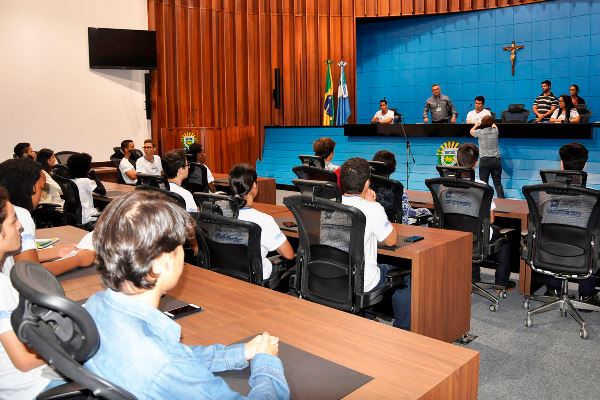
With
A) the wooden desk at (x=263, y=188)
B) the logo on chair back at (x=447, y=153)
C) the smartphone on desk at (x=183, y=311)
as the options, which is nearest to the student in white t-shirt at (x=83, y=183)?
the wooden desk at (x=263, y=188)

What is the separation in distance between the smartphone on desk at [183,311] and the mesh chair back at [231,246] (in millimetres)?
896

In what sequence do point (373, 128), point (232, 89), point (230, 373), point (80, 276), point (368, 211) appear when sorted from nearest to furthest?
point (230, 373) → point (80, 276) → point (368, 211) → point (373, 128) → point (232, 89)

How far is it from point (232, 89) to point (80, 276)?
32.6 ft

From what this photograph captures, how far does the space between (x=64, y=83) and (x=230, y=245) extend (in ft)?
27.5

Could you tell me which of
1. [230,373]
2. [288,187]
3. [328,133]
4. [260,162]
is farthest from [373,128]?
[230,373]

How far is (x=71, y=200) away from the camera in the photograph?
5555 millimetres

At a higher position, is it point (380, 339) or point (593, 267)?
point (380, 339)

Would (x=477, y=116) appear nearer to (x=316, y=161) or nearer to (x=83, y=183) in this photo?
(x=316, y=161)

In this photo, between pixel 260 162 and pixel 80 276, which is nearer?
pixel 80 276

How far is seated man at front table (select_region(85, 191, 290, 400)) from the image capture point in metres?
1.30

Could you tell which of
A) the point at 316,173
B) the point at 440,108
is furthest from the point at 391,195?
the point at 440,108

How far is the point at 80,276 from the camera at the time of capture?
9.15ft

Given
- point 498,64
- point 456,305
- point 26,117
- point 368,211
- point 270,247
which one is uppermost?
point 498,64

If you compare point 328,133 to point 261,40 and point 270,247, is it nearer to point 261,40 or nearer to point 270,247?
point 261,40
